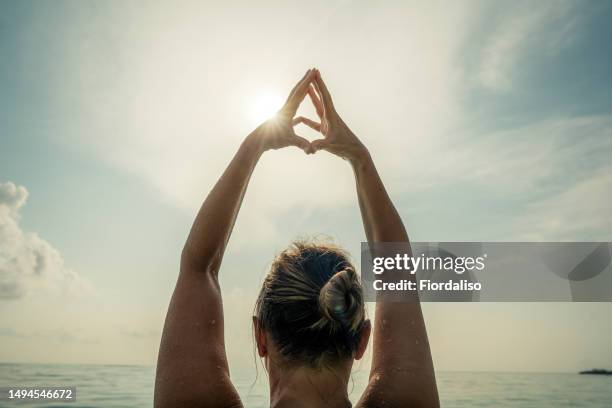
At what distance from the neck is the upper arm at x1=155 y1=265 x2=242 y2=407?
226 mm

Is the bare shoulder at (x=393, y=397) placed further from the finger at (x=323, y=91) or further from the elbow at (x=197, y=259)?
the finger at (x=323, y=91)

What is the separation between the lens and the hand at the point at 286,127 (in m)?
3.10

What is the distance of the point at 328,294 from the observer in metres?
2.17

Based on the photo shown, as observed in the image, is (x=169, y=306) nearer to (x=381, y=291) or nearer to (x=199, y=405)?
(x=199, y=405)

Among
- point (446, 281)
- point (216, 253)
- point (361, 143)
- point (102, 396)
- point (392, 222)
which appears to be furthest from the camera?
point (102, 396)

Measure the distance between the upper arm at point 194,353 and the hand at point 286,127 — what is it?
1007mm

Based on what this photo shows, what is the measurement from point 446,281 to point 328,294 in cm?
432

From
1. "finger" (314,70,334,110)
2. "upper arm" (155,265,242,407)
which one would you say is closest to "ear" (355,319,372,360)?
"upper arm" (155,265,242,407)

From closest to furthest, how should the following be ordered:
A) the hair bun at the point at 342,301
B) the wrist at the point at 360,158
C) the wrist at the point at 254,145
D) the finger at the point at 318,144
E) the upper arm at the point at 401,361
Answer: the hair bun at the point at 342,301, the upper arm at the point at 401,361, the wrist at the point at 254,145, the wrist at the point at 360,158, the finger at the point at 318,144

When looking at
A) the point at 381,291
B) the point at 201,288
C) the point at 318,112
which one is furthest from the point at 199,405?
the point at 318,112

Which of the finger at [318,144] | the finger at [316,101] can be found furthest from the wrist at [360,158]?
the finger at [316,101]

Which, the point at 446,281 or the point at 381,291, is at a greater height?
the point at 446,281

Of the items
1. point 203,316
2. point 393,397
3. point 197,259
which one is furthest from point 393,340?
point 197,259

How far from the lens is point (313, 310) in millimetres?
2225
